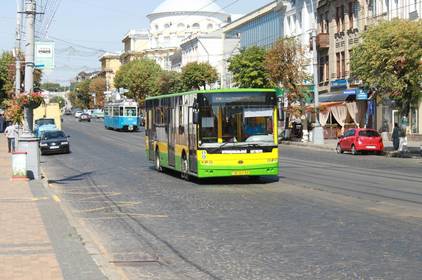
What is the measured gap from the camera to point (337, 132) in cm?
6038

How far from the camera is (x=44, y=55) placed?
2320cm

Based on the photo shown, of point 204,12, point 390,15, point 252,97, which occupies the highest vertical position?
point 204,12

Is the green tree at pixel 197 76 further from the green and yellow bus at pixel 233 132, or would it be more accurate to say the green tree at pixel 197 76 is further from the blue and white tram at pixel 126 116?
the green and yellow bus at pixel 233 132

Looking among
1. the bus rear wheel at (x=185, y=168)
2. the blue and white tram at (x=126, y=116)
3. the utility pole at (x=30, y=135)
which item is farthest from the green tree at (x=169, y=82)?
the utility pole at (x=30, y=135)

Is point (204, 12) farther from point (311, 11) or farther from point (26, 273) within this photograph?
point (26, 273)

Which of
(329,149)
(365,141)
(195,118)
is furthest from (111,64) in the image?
(195,118)

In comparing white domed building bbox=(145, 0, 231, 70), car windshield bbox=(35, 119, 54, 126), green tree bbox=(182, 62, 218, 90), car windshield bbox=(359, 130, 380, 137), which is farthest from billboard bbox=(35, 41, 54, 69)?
white domed building bbox=(145, 0, 231, 70)

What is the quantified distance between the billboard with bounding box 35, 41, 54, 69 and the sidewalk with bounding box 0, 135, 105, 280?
6.97 m

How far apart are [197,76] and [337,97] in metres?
38.4

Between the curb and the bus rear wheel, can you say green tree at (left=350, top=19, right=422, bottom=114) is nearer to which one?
the curb

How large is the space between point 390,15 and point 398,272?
44.9m

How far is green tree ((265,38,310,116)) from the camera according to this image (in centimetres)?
5547

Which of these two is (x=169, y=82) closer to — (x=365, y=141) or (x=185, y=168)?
(x=365, y=141)

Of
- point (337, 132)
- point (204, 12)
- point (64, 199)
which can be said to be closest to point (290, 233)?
point (64, 199)
